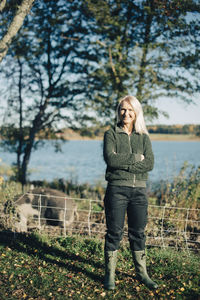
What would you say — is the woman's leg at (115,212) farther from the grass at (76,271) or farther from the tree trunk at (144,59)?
the tree trunk at (144,59)

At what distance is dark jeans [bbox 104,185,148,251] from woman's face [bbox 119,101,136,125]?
786mm

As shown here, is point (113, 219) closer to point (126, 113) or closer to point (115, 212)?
point (115, 212)

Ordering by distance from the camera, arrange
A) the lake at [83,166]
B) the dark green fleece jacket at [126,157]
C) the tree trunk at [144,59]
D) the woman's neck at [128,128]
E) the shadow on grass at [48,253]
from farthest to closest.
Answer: the lake at [83,166]
the tree trunk at [144,59]
the shadow on grass at [48,253]
the woman's neck at [128,128]
the dark green fleece jacket at [126,157]

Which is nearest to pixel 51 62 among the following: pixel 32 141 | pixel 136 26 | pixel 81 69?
pixel 81 69

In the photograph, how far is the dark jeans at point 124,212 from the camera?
3.31 m

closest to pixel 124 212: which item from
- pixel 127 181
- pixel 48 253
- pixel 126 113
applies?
pixel 127 181

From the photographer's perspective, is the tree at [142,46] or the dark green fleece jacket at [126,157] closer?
the dark green fleece jacket at [126,157]

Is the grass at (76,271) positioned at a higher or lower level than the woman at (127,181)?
lower

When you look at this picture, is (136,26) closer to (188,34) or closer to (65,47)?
(188,34)

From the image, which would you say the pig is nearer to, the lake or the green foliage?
the green foliage

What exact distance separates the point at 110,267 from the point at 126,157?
1300 millimetres

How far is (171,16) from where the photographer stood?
6535 millimetres

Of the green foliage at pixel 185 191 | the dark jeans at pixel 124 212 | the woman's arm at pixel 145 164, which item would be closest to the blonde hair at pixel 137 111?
the woman's arm at pixel 145 164

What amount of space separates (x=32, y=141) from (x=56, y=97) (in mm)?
1704
